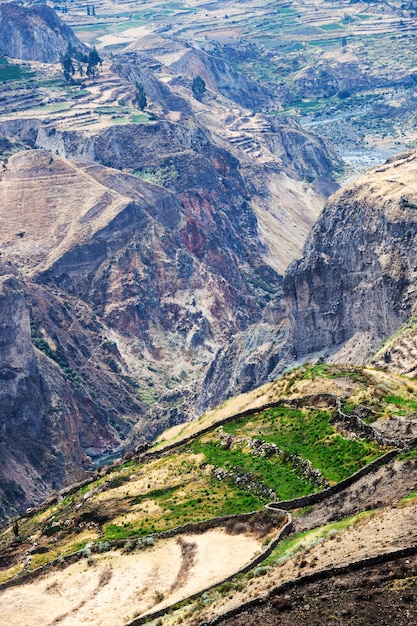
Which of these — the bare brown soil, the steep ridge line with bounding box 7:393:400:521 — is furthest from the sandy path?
the steep ridge line with bounding box 7:393:400:521

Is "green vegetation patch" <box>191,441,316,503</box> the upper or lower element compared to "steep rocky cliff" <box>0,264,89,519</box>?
upper

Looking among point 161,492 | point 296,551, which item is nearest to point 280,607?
point 296,551

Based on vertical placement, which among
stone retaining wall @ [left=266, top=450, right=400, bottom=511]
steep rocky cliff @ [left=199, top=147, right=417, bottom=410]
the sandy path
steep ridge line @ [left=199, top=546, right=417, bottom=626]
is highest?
steep ridge line @ [left=199, top=546, right=417, bottom=626]

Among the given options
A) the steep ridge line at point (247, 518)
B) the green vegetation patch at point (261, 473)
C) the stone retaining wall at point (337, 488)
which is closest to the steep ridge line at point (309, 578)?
the steep ridge line at point (247, 518)

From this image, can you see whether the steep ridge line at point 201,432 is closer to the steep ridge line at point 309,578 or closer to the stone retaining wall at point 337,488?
the stone retaining wall at point 337,488

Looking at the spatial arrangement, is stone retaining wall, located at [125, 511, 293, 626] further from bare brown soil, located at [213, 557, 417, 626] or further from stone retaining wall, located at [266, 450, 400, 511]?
bare brown soil, located at [213, 557, 417, 626]

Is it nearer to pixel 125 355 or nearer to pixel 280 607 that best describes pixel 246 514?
pixel 280 607

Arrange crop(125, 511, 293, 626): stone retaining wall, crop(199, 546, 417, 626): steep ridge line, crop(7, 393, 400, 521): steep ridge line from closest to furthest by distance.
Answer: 1. crop(199, 546, 417, 626): steep ridge line
2. crop(125, 511, 293, 626): stone retaining wall
3. crop(7, 393, 400, 521): steep ridge line
